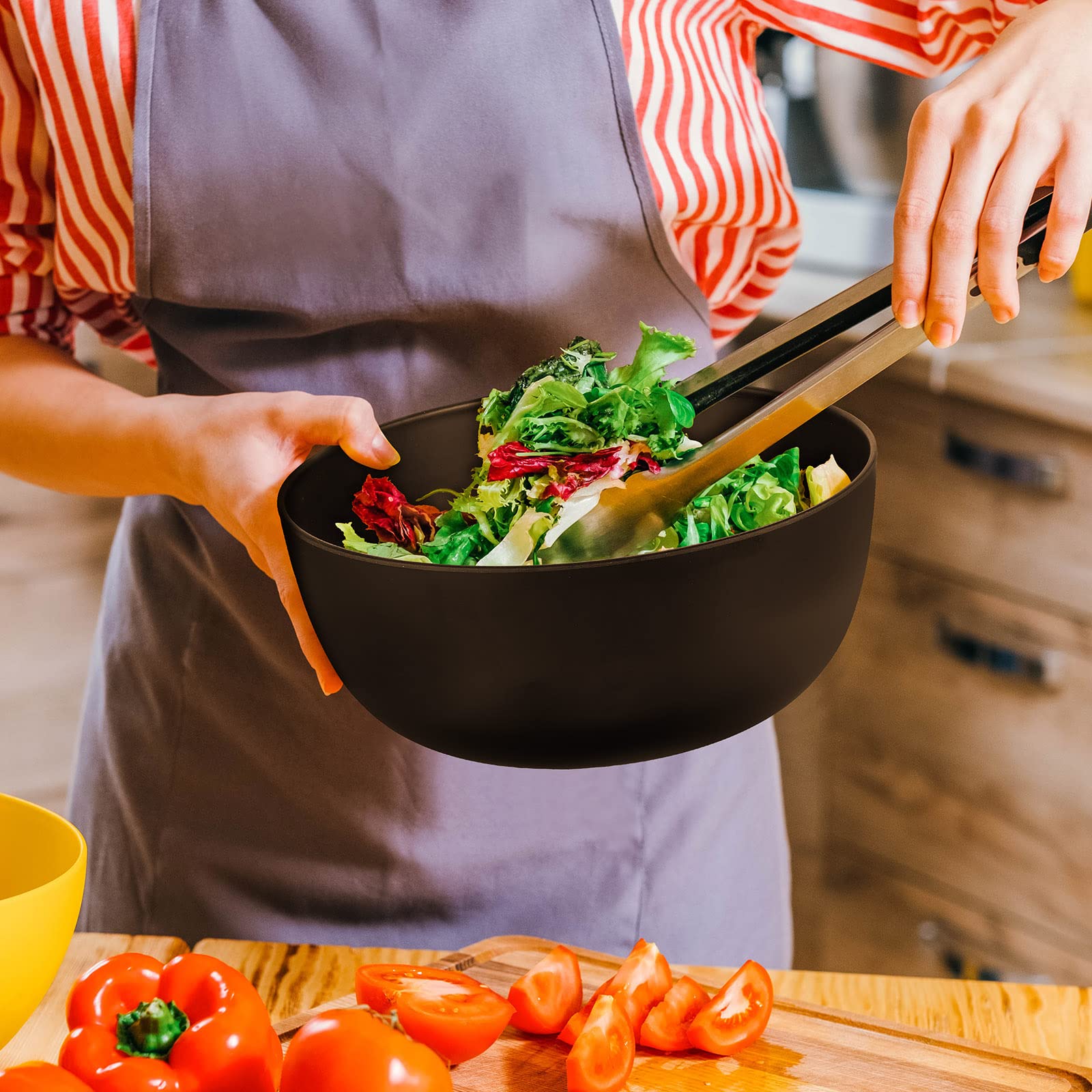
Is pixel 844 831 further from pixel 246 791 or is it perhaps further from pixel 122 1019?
pixel 122 1019

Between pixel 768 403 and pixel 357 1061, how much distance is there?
376mm

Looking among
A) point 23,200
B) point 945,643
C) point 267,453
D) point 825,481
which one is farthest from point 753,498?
point 945,643

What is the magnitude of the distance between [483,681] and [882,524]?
1245 mm

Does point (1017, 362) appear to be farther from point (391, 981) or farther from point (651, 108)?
point (391, 981)

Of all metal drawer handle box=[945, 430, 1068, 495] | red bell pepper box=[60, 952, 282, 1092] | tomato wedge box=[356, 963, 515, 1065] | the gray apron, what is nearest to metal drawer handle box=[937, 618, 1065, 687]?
metal drawer handle box=[945, 430, 1068, 495]

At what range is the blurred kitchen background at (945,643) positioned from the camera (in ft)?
5.16

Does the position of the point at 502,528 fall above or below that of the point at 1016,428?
above

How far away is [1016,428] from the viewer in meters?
1.55

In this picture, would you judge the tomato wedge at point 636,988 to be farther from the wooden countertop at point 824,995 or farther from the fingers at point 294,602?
the fingers at point 294,602

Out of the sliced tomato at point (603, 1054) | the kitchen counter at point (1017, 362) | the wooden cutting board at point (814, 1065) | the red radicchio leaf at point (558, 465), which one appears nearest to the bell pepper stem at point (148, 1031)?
the wooden cutting board at point (814, 1065)

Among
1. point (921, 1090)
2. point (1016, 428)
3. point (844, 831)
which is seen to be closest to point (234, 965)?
point (921, 1090)

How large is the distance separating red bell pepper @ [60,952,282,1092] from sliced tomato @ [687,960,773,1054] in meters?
0.23

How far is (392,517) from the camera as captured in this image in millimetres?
726

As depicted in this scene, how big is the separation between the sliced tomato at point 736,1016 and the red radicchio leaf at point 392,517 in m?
0.30
